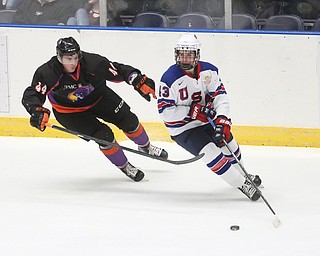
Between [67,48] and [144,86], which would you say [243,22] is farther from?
[67,48]

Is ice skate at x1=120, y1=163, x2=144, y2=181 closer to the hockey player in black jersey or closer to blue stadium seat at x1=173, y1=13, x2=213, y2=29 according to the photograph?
the hockey player in black jersey

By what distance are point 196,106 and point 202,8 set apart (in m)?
1.84

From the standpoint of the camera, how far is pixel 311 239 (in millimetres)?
4285

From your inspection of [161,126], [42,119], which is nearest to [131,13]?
[161,126]

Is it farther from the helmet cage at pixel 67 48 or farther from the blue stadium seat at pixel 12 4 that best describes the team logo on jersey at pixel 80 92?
the blue stadium seat at pixel 12 4

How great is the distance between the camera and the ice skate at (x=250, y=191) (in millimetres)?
4922

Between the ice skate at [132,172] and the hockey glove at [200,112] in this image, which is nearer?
the hockey glove at [200,112]

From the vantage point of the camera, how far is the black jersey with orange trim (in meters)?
5.17

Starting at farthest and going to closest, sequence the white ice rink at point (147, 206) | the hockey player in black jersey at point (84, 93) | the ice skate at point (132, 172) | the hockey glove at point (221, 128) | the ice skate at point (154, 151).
Answer: the ice skate at point (154, 151) → the ice skate at point (132, 172) → the hockey player in black jersey at point (84, 93) → the hockey glove at point (221, 128) → the white ice rink at point (147, 206)

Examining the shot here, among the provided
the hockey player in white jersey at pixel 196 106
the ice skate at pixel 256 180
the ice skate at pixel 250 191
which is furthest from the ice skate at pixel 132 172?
the ice skate at pixel 250 191

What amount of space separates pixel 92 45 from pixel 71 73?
139cm

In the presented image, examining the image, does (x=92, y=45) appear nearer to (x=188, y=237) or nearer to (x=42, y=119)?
(x=42, y=119)

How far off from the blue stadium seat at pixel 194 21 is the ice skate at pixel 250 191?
6.04 ft

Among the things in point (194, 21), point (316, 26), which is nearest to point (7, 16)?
point (194, 21)
